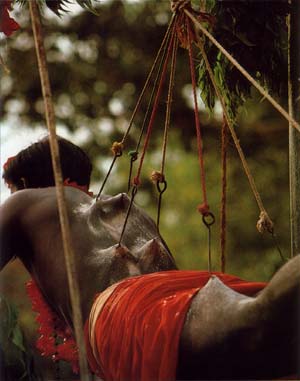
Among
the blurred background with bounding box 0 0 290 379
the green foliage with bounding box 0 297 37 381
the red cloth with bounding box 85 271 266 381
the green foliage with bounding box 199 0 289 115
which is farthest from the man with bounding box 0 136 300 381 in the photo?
the blurred background with bounding box 0 0 290 379

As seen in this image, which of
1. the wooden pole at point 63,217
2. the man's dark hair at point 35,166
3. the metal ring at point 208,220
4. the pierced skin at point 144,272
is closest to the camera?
the wooden pole at point 63,217

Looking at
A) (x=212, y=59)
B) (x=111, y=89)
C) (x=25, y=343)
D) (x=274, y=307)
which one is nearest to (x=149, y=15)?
(x=111, y=89)

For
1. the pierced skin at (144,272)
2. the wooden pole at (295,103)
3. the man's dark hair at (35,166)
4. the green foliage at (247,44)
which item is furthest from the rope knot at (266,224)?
the man's dark hair at (35,166)

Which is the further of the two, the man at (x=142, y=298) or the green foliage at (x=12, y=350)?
the green foliage at (x=12, y=350)

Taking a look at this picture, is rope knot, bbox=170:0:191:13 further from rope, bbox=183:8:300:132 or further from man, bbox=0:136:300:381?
man, bbox=0:136:300:381

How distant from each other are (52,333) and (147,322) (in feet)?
1.46

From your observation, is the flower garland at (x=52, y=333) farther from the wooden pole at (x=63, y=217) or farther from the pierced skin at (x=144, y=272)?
the wooden pole at (x=63, y=217)

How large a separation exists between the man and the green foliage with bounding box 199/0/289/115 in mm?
350

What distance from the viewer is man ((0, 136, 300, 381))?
3.83 ft

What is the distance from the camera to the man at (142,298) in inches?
46.0

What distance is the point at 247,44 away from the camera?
165 cm

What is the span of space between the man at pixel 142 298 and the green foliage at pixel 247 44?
350mm

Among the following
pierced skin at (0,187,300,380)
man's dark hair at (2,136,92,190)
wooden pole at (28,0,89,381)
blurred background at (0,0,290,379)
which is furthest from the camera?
blurred background at (0,0,290,379)

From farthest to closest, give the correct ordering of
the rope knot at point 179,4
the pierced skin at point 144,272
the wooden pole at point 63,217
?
the rope knot at point 179,4
the pierced skin at point 144,272
the wooden pole at point 63,217
